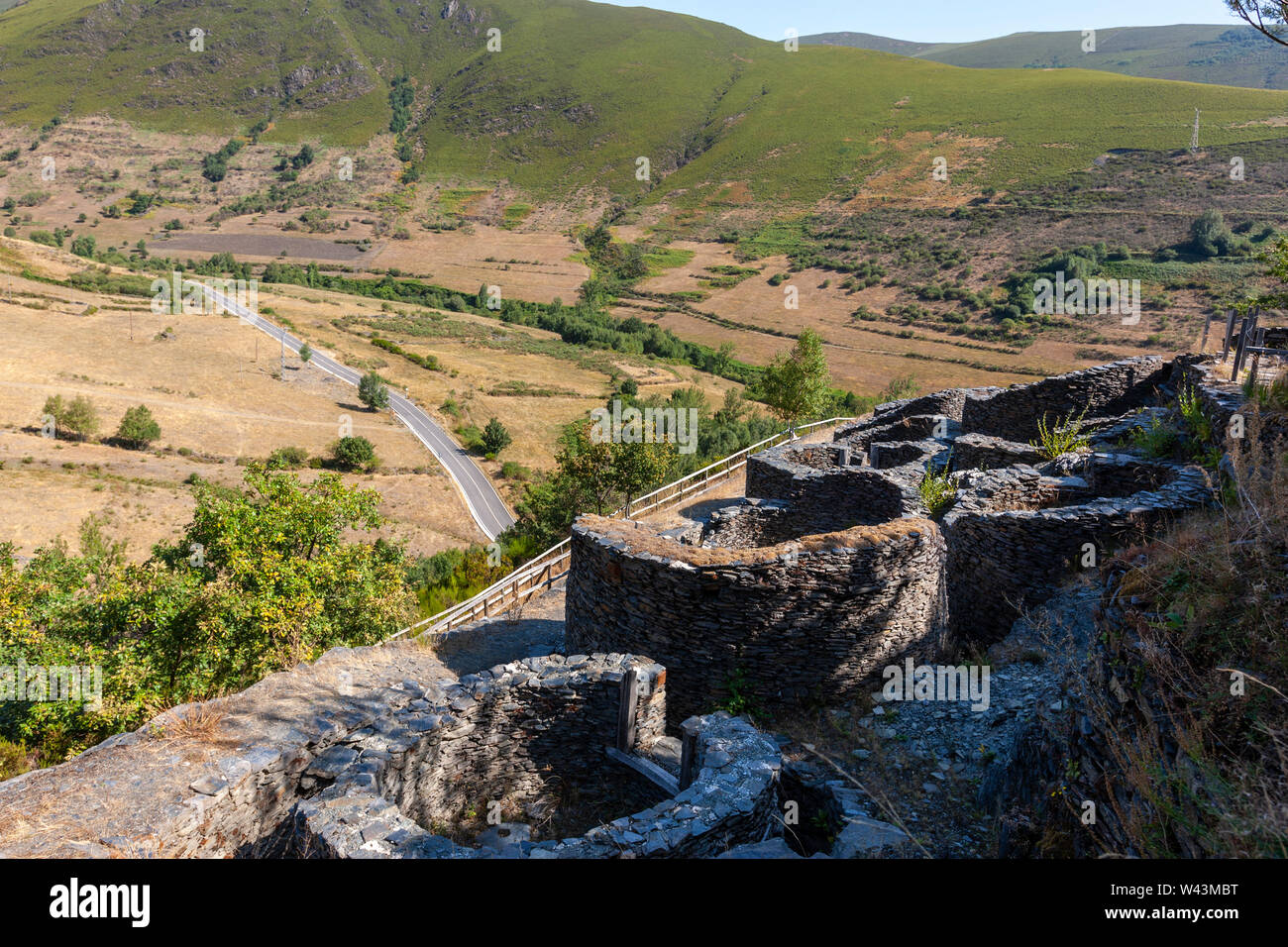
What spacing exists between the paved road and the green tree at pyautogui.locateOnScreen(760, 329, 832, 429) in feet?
62.7

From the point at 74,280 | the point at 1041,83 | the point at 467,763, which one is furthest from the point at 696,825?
the point at 1041,83

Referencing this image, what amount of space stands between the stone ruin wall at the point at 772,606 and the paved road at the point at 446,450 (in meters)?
34.0

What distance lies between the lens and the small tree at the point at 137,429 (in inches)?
1829

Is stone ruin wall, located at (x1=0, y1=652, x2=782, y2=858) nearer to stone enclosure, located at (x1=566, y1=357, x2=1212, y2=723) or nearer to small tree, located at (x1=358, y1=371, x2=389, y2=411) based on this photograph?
stone enclosure, located at (x1=566, y1=357, x2=1212, y2=723)

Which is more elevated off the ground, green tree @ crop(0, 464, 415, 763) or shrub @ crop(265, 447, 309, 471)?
green tree @ crop(0, 464, 415, 763)

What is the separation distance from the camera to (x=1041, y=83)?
445ft

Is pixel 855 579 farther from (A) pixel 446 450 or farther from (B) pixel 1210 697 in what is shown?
(A) pixel 446 450

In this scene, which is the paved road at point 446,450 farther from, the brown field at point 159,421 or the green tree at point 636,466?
the green tree at point 636,466

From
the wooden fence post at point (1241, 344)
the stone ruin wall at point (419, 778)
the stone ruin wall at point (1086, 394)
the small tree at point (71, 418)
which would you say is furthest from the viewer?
the small tree at point (71, 418)

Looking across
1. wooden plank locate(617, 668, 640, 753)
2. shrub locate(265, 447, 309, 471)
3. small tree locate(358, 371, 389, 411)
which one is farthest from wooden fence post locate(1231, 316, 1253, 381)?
small tree locate(358, 371, 389, 411)

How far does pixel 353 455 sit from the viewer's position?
49.1 metres

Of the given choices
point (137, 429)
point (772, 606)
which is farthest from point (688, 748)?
point (137, 429)

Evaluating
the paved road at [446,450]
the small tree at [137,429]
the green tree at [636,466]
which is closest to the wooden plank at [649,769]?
the green tree at [636,466]

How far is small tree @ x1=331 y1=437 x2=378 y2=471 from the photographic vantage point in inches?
1932
